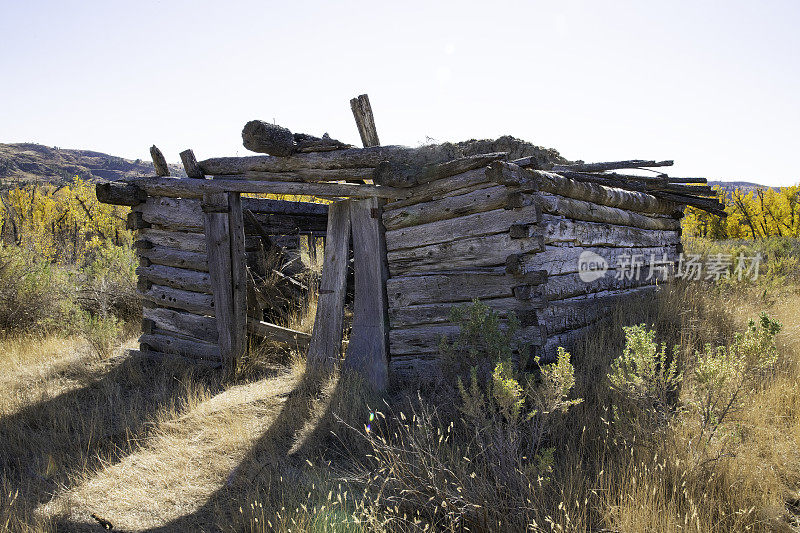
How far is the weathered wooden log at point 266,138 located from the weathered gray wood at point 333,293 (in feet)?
3.03

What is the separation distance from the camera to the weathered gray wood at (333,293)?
20.4 feet

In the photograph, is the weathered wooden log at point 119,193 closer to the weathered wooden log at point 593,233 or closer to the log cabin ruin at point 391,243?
the log cabin ruin at point 391,243

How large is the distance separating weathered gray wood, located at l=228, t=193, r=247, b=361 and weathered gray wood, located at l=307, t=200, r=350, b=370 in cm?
102

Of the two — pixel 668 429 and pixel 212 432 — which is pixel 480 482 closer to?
pixel 668 429

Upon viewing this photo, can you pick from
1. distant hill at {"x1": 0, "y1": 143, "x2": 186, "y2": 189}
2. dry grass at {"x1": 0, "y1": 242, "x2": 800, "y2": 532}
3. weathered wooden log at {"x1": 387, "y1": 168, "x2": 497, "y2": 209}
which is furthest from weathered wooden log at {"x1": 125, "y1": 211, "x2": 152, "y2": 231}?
distant hill at {"x1": 0, "y1": 143, "x2": 186, "y2": 189}

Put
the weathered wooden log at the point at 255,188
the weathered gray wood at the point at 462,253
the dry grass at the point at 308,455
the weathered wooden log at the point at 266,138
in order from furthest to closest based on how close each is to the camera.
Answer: the weathered wooden log at the point at 255,188 < the weathered wooden log at the point at 266,138 < the weathered gray wood at the point at 462,253 < the dry grass at the point at 308,455

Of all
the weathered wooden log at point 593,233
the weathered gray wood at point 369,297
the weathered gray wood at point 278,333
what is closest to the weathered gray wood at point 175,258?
the weathered gray wood at point 278,333

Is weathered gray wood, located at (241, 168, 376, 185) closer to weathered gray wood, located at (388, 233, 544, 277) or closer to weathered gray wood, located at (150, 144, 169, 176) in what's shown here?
weathered gray wood, located at (388, 233, 544, 277)

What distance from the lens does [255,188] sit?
6.30 m

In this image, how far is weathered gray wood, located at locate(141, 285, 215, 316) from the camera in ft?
22.5

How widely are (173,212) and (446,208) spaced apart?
3.92 metres

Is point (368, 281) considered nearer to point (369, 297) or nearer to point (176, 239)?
point (369, 297)

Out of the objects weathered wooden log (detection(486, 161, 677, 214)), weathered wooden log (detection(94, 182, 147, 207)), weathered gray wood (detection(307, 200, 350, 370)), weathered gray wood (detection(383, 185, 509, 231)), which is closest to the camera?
weathered wooden log (detection(486, 161, 677, 214))

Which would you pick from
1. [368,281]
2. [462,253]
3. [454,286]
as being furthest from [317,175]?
[454,286]
